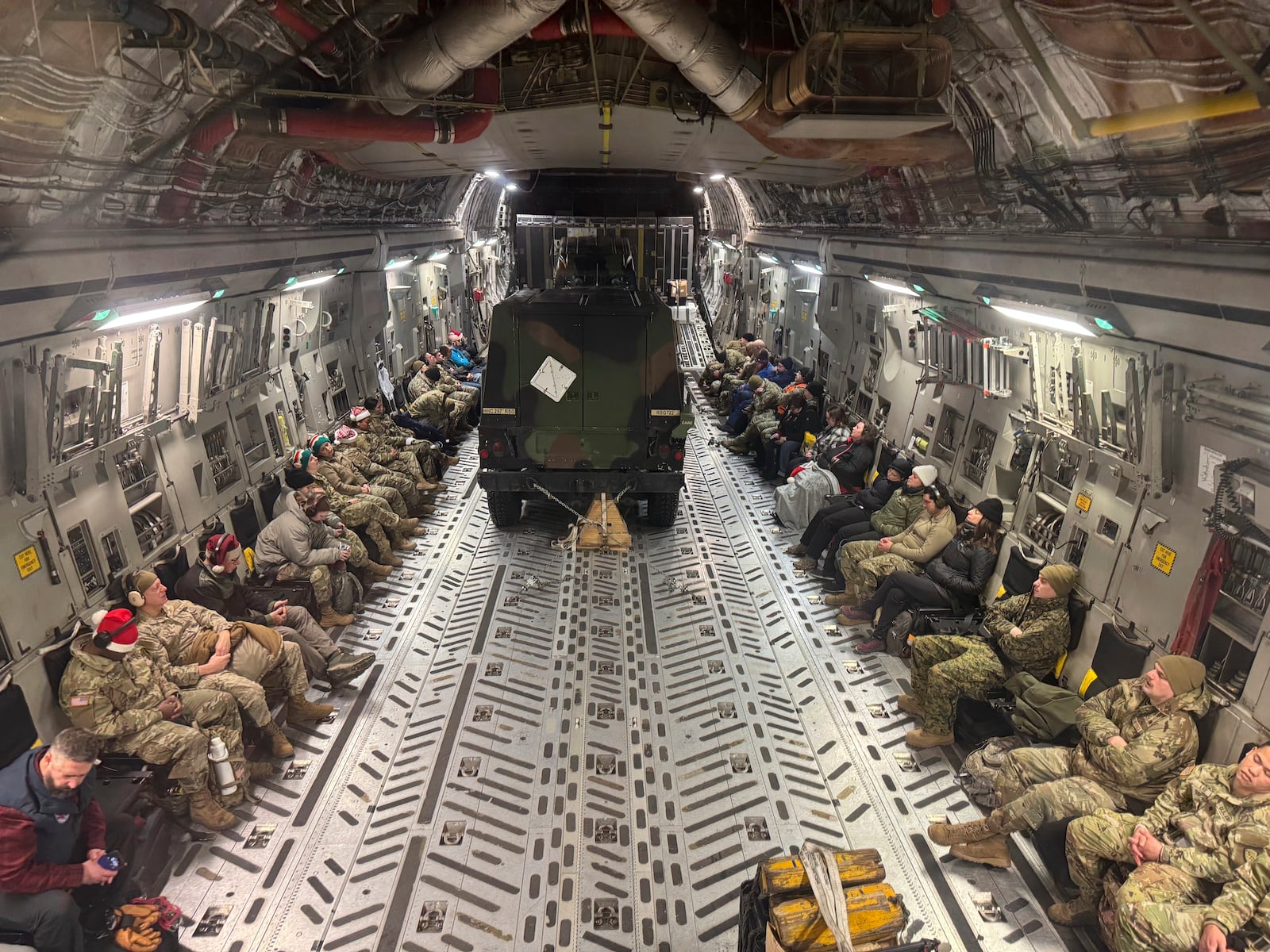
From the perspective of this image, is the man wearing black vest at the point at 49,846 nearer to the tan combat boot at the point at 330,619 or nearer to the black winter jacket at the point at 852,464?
the tan combat boot at the point at 330,619

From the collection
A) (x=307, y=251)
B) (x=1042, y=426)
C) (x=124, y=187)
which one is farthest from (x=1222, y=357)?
(x=307, y=251)

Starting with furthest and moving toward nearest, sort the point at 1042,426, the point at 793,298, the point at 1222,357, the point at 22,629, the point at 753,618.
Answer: the point at 793,298
the point at 753,618
the point at 1042,426
the point at 22,629
the point at 1222,357

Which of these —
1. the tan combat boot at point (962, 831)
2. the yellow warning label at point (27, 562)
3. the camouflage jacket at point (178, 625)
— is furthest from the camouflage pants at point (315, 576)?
the tan combat boot at point (962, 831)

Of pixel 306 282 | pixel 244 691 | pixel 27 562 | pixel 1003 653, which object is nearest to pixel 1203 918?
pixel 1003 653

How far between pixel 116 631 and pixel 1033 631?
19.1 feet

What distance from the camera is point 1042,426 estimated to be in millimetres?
5922

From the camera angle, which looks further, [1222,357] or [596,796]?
[596,796]

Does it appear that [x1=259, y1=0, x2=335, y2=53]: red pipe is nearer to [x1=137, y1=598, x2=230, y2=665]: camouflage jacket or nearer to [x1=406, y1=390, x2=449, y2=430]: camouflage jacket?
[x1=137, y1=598, x2=230, y2=665]: camouflage jacket

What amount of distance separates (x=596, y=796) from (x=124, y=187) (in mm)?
4740

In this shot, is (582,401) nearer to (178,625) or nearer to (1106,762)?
(178,625)

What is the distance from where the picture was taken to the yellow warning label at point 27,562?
4.22m

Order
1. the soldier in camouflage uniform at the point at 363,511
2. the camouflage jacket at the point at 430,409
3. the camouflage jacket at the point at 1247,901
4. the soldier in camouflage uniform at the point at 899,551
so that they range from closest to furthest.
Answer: the camouflage jacket at the point at 1247,901
the soldier in camouflage uniform at the point at 899,551
the soldier in camouflage uniform at the point at 363,511
the camouflage jacket at the point at 430,409

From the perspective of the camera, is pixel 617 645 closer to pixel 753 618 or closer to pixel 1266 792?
pixel 753 618

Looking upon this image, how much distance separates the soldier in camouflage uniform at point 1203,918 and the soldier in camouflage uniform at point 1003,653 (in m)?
1.91
